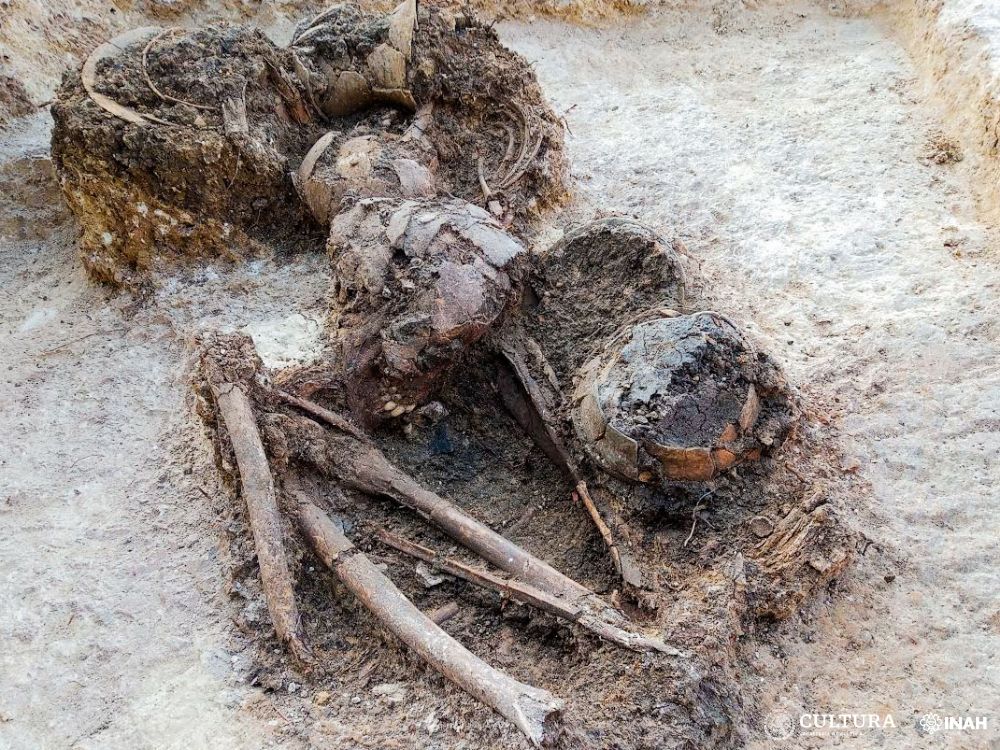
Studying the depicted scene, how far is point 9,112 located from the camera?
5.05 meters

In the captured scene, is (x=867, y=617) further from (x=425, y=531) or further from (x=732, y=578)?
(x=425, y=531)

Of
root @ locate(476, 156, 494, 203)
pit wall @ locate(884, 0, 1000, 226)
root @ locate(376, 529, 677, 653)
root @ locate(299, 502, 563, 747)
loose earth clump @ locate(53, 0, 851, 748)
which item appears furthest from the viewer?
pit wall @ locate(884, 0, 1000, 226)

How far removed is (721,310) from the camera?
4.09m

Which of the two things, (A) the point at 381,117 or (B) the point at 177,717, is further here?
(A) the point at 381,117

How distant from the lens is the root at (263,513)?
2.59 meters

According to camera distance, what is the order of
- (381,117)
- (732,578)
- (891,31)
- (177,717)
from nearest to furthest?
(177,717) < (732,578) < (381,117) < (891,31)

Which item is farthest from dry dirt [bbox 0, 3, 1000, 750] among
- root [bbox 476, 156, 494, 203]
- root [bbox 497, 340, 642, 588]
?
root [bbox 476, 156, 494, 203]

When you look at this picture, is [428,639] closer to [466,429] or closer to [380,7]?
[466,429]

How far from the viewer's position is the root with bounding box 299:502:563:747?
217 centimetres

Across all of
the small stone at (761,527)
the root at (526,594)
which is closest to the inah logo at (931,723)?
the small stone at (761,527)

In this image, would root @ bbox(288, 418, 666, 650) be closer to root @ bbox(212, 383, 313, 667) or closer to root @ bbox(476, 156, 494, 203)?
root @ bbox(212, 383, 313, 667)

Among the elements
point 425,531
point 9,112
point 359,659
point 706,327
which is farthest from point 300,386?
point 9,112

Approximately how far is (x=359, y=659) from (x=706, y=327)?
5.93 ft

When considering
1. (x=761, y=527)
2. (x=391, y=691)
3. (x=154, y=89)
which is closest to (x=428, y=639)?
(x=391, y=691)
